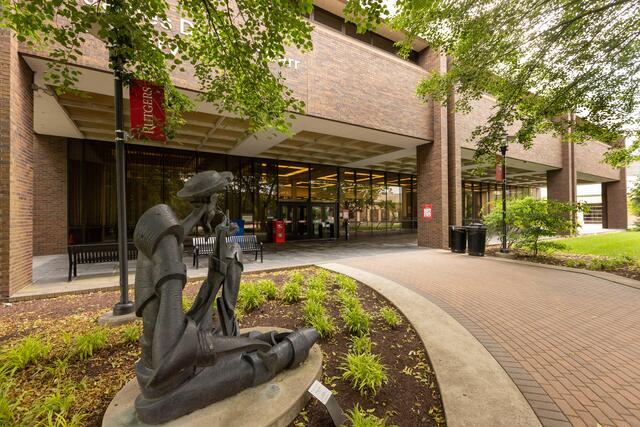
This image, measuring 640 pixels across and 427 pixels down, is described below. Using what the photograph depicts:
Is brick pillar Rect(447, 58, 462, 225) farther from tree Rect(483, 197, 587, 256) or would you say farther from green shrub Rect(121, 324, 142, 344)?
green shrub Rect(121, 324, 142, 344)

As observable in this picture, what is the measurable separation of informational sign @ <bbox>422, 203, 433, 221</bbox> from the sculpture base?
12458mm

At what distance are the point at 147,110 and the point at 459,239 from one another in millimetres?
11596

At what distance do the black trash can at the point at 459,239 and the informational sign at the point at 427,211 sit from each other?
1.87 meters

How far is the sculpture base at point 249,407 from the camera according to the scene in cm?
199

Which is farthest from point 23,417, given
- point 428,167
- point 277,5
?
point 428,167

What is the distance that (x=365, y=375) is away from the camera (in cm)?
271

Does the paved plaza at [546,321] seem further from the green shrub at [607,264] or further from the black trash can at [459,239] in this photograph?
the black trash can at [459,239]

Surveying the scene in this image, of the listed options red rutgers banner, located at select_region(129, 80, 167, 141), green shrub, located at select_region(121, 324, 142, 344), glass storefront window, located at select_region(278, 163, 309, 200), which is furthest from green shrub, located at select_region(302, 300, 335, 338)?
glass storefront window, located at select_region(278, 163, 309, 200)

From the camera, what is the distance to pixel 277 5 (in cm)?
402

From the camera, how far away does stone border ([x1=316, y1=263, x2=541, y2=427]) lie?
7.30 ft

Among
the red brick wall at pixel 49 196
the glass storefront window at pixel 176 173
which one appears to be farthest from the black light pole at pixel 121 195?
the red brick wall at pixel 49 196

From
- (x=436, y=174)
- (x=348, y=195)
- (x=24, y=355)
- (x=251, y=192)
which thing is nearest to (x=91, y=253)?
(x=24, y=355)

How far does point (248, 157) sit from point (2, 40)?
11217mm

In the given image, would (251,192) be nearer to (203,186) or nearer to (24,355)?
(24,355)
